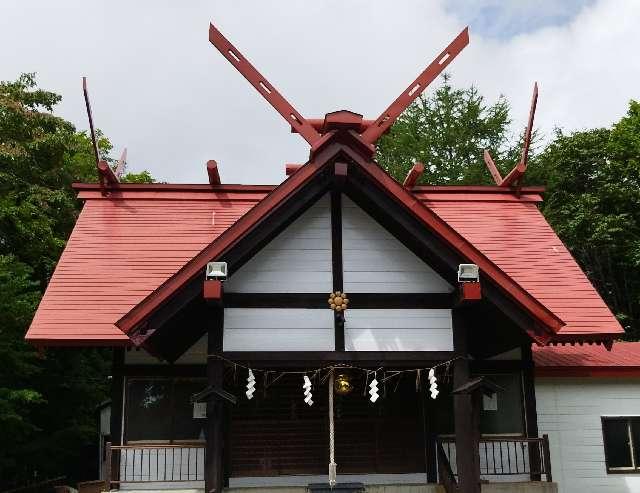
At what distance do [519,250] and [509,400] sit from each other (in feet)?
10.2

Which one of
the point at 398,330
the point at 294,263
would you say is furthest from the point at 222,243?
the point at 398,330

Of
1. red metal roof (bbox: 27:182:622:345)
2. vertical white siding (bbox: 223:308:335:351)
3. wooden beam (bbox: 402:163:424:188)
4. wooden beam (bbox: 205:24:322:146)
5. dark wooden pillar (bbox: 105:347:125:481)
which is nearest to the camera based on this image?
vertical white siding (bbox: 223:308:335:351)

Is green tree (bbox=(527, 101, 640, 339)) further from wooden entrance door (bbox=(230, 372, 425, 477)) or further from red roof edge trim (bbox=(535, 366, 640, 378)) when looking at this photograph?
wooden entrance door (bbox=(230, 372, 425, 477))

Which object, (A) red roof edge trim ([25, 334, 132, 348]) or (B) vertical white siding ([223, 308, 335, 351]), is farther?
(A) red roof edge trim ([25, 334, 132, 348])

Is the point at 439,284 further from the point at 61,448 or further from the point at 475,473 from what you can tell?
the point at 61,448

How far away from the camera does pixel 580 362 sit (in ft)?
44.1

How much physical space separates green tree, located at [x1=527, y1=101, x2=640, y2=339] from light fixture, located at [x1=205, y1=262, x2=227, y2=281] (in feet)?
86.4

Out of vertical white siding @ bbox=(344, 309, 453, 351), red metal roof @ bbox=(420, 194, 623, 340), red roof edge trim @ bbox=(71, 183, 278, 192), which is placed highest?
red roof edge trim @ bbox=(71, 183, 278, 192)

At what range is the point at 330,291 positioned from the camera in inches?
369

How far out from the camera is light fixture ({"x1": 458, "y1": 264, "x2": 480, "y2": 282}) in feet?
29.0

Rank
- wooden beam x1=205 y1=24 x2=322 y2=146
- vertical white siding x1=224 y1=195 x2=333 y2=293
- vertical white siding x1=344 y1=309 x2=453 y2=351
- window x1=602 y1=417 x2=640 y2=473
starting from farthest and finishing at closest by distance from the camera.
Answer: window x1=602 y1=417 x2=640 y2=473 < wooden beam x1=205 y1=24 x2=322 y2=146 < vertical white siding x1=224 y1=195 x2=333 y2=293 < vertical white siding x1=344 y1=309 x2=453 y2=351

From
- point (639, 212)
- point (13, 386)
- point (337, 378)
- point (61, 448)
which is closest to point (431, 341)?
point (337, 378)

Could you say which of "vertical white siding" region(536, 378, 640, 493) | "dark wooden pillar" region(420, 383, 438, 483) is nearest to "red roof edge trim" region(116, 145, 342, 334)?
"dark wooden pillar" region(420, 383, 438, 483)

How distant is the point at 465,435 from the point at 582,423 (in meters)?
5.60
